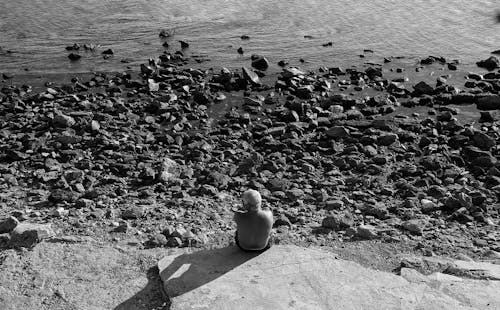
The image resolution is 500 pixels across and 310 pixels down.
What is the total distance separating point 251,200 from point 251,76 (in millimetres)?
11227

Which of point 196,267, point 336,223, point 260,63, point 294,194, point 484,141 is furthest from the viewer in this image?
point 260,63

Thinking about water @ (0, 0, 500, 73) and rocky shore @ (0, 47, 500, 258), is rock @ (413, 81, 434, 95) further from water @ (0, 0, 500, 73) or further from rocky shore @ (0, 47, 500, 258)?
water @ (0, 0, 500, 73)

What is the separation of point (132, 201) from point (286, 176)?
11.6 feet

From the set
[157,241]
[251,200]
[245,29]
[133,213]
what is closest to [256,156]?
[133,213]

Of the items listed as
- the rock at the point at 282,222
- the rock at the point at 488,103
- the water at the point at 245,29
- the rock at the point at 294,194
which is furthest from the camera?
the water at the point at 245,29

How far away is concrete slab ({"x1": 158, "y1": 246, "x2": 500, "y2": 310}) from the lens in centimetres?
900

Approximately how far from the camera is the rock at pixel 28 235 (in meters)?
10.4

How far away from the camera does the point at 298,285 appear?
9375 mm

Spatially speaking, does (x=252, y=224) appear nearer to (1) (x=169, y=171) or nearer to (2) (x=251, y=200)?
(2) (x=251, y=200)

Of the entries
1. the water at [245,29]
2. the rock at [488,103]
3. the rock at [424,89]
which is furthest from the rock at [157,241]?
the water at [245,29]

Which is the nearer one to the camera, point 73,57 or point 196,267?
point 196,267

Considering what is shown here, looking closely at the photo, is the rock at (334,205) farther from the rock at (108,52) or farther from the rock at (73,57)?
the rock at (73,57)

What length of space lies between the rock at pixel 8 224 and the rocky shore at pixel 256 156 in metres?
0.03

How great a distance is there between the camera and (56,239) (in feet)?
35.0
